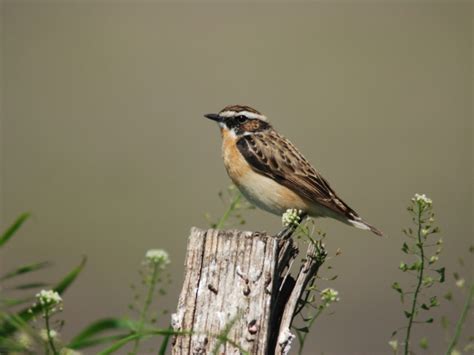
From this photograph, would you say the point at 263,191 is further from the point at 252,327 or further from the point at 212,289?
the point at 252,327

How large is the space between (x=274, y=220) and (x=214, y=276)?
10755mm

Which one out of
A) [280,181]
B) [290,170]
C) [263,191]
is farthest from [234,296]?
[290,170]

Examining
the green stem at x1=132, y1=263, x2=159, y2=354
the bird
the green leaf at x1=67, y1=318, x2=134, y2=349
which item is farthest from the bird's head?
the green leaf at x1=67, y1=318, x2=134, y2=349

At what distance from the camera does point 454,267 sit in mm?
15273

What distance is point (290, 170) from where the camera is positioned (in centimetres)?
836

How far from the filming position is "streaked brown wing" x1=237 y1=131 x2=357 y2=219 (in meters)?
8.22

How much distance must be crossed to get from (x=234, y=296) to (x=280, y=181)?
2.99 meters

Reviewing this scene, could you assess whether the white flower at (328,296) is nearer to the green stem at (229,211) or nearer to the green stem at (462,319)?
the green stem at (462,319)

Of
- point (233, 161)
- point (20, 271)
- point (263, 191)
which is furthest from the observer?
point (233, 161)

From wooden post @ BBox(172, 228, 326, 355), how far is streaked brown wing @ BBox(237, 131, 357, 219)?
101 inches

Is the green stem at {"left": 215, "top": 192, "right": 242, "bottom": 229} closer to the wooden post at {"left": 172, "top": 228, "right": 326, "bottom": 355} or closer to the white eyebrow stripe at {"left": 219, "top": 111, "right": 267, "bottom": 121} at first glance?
the wooden post at {"left": 172, "top": 228, "right": 326, "bottom": 355}

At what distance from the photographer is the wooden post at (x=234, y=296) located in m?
5.37

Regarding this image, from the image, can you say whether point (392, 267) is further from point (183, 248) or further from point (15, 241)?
point (15, 241)

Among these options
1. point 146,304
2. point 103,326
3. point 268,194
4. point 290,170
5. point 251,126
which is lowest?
point 103,326
